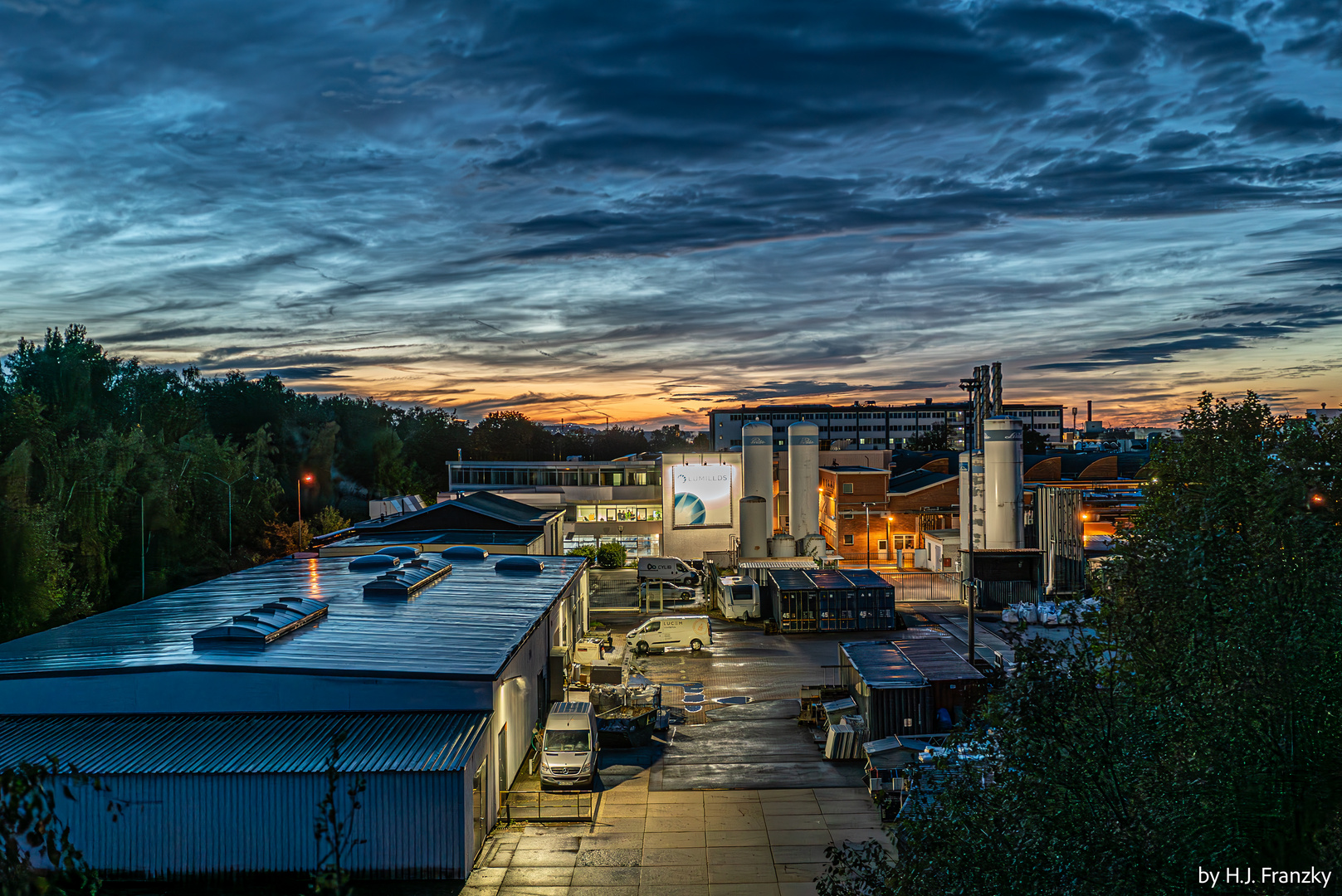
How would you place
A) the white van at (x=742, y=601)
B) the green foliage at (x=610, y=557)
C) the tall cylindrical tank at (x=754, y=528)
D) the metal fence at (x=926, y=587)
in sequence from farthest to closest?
the green foliage at (x=610, y=557), the tall cylindrical tank at (x=754, y=528), the metal fence at (x=926, y=587), the white van at (x=742, y=601)

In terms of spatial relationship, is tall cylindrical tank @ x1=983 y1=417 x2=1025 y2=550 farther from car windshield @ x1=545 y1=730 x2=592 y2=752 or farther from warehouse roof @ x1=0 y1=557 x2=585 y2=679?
car windshield @ x1=545 y1=730 x2=592 y2=752

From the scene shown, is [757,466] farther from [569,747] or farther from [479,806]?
[479,806]

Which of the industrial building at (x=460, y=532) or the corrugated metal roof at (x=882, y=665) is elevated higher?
the industrial building at (x=460, y=532)

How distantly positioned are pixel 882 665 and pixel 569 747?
8.63 metres

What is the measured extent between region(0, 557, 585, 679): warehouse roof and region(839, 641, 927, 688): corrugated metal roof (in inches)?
338

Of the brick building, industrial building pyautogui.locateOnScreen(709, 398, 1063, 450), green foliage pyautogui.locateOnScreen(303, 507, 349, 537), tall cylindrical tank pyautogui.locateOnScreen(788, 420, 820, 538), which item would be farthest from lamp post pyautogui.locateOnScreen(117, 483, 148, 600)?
industrial building pyautogui.locateOnScreen(709, 398, 1063, 450)

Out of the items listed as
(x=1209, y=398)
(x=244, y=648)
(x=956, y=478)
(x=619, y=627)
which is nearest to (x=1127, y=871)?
(x=1209, y=398)

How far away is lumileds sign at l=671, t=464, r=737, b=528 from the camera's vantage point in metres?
50.9

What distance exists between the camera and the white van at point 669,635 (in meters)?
30.6

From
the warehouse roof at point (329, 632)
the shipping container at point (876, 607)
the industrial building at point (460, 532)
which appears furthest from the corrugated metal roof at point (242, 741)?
the shipping container at point (876, 607)

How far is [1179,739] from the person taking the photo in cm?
743

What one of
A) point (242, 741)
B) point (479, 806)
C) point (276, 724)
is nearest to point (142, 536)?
point (276, 724)

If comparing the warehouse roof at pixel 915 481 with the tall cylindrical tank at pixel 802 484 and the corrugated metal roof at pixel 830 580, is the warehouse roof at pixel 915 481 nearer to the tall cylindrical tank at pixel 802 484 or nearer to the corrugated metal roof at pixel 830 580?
the tall cylindrical tank at pixel 802 484

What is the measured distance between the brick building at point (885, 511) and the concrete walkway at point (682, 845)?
33.7 m
